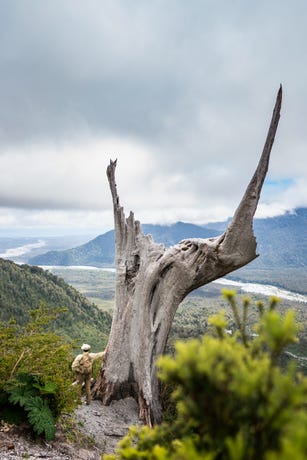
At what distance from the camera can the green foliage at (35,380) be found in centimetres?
655

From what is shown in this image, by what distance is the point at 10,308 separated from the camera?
67.1 metres

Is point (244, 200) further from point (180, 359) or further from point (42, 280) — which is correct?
point (42, 280)

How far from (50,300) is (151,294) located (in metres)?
73.5

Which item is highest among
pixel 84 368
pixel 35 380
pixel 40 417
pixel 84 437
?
pixel 35 380

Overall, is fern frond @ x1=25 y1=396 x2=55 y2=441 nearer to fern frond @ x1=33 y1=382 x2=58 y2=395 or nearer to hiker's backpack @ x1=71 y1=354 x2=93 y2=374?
fern frond @ x1=33 y1=382 x2=58 y2=395

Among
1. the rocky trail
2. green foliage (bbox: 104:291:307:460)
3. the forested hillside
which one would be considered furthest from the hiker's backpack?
the forested hillside

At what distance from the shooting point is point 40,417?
21.5 feet

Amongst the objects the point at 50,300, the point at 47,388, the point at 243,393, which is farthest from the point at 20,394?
the point at 50,300

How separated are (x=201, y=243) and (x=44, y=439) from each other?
6648 mm

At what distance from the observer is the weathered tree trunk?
34.6ft

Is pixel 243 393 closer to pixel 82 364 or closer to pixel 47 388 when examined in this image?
pixel 47 388

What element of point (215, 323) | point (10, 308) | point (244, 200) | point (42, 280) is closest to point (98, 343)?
point (10, 308)

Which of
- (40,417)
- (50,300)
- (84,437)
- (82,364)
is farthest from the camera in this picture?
(50,300)

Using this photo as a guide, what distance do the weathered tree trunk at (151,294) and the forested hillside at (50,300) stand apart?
55.4 m
